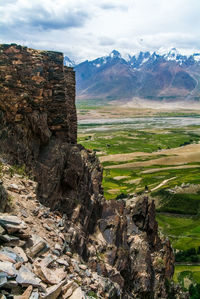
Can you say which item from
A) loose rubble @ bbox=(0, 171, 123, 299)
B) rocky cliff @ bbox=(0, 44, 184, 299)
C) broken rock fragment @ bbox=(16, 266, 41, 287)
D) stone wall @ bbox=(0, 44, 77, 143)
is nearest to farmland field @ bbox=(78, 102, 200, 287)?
rocky cliff @ bbox=(0, 44, 184, 299)

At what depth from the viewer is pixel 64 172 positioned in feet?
74.5

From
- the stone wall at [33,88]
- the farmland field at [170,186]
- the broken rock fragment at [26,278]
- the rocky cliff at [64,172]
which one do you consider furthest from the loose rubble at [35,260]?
the farmland field at [170,186]

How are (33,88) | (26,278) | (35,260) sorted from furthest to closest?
(33,88) → (35,260) → (26,278)

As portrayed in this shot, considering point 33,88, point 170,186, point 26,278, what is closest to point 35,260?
point 26,278

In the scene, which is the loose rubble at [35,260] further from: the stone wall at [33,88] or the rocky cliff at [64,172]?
the stone wall at [33,88]

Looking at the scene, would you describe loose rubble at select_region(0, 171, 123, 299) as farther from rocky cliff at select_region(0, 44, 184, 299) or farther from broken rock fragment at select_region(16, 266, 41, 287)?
rocky cliff at select_region(0, 44, 184, 299)

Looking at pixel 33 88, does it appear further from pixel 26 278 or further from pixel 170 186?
pixel 170 186

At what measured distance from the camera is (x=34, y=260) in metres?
9.69

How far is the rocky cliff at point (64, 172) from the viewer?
19391 mm

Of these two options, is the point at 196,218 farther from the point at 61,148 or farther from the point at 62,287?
the point at 62,287

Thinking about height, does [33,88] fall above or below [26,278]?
above

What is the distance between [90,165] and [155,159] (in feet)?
493

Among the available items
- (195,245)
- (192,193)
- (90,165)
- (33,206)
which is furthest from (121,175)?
(33,206)

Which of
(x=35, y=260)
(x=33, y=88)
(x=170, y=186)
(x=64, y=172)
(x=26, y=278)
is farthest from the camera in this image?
(x=170, y=186)
